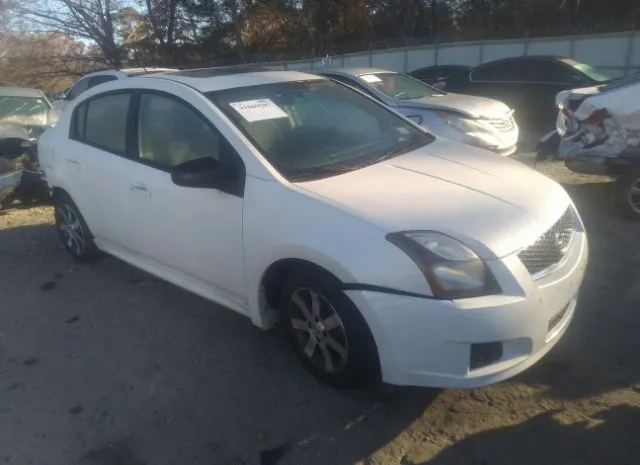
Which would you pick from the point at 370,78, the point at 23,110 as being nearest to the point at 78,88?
the point at 23,110

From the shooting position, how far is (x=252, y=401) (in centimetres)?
312

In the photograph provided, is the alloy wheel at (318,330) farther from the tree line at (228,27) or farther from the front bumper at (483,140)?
the tree line at (228,27)

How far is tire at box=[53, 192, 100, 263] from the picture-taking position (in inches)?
191

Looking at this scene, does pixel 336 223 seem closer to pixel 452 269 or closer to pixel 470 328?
pixel 452 269

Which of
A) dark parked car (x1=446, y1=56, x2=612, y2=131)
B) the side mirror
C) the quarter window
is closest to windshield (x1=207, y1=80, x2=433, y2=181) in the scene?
the side mirror

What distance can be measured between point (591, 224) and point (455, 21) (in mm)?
31027

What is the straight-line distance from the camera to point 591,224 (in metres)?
5.60

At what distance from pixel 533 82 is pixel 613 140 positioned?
631 cm

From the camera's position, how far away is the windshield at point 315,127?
337 centimetres

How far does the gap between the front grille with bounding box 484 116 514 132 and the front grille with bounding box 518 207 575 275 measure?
4886 millimetres

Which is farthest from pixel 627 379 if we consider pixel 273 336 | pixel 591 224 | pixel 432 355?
pixel 591 224

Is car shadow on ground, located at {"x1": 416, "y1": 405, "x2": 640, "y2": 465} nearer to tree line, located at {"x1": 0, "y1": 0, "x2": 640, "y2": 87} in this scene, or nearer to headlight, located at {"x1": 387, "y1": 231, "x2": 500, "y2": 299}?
headlight, located at {"x1": 387, "y1": 231, "x2": 500, "y2": 299}

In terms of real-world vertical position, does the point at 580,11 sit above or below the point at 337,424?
above

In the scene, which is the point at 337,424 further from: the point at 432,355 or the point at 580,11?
the point at 580,11
